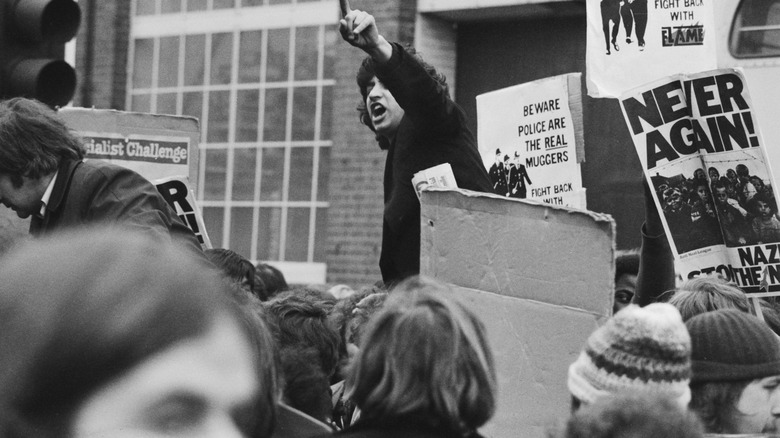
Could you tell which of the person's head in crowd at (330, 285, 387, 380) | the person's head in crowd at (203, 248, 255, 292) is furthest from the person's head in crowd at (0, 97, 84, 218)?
the person's head in crowd at (203, 248, 255, 292)

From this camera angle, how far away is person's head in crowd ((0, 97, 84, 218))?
3.67m

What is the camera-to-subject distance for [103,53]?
12.0 meters

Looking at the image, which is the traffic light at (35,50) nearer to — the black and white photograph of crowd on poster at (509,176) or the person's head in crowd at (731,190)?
the black and white photograph of crowd on poster at (509,176)

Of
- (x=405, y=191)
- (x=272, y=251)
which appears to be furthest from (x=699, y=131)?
(x=272, y=251)

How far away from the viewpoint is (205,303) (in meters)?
0.81

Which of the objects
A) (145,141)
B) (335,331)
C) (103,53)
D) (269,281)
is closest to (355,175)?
(103,53)

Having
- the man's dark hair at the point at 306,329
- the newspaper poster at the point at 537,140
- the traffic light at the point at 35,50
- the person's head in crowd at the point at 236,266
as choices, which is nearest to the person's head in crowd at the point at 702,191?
the newspaper poster at the point at 537,140

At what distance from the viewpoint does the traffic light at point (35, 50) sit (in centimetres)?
556

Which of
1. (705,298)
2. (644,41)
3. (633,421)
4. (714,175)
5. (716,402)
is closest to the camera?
(633,421)

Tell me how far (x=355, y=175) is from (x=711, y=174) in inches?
241

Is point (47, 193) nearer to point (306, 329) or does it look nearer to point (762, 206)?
point (306, 329)

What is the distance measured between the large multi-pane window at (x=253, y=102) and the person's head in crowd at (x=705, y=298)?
7119mm

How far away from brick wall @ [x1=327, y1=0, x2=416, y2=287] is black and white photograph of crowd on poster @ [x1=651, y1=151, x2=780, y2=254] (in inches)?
225

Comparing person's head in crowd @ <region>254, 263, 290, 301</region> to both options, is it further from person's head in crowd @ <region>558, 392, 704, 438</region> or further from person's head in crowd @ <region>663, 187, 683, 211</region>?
person's head in crowd @ <region>558, 392, 704, 438</region>
